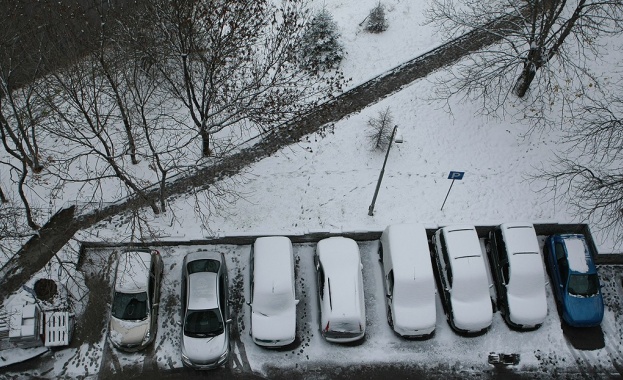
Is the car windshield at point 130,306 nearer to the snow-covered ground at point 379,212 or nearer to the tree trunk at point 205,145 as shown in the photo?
the snow-covered ground at point 379,212

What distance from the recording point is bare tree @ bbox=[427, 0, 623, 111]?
1970cm

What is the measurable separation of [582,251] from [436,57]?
31.4 feet

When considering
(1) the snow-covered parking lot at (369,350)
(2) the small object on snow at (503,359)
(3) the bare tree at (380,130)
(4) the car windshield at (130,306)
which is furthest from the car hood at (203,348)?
(3) the bare tree at (380,130)

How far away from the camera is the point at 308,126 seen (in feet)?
68.9

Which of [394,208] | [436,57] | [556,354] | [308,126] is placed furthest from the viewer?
[436,57]

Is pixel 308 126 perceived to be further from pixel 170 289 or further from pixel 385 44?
pixel 170 289

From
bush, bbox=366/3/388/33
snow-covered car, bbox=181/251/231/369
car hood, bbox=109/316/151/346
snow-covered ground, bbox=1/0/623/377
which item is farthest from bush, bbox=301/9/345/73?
car hood, bbox=109/316/151/346

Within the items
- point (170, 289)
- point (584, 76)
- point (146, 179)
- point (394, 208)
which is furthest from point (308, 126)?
point (584, 76)

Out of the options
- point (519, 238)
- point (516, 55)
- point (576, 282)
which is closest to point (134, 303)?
point (519, 238)

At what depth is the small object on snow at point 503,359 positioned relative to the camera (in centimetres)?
1734

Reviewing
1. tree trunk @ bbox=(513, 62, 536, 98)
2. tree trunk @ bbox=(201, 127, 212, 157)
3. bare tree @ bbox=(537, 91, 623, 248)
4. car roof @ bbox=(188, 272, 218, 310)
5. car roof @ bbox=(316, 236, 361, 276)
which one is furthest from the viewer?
tree trunk @ bbox=(513, 62, 536, 98)

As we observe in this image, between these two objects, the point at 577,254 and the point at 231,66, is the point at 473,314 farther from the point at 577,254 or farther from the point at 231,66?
the point at 231,66

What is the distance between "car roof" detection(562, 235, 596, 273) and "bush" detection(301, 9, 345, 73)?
10.8m

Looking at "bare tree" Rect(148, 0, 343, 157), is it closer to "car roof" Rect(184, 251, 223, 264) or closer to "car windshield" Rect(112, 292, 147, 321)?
"car roof" Rect(184, 251, 223, 264)
